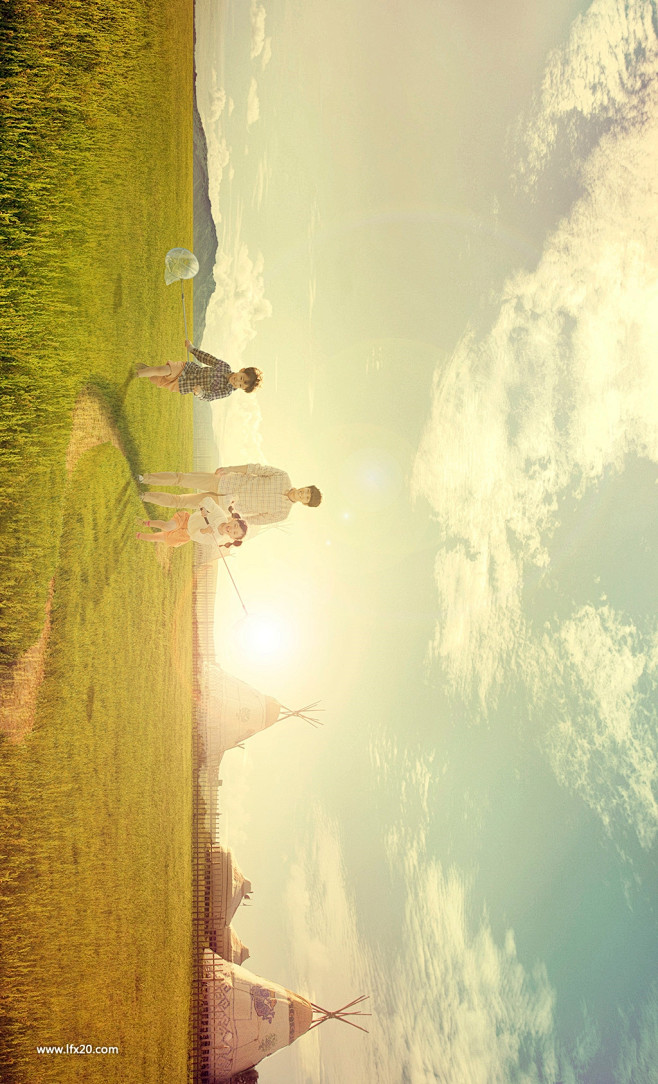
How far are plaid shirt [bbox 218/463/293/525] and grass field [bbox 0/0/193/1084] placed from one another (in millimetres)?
1205

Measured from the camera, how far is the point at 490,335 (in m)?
9.29

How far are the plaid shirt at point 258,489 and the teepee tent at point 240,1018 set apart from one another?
6.36 m

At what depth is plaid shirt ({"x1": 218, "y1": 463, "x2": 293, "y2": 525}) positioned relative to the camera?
7043 millimetres

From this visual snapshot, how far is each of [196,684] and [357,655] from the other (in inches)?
118

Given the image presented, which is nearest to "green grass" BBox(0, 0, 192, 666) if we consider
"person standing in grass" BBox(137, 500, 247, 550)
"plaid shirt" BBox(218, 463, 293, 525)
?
"person standing in grass" BBox(137, 500, 247, 550)

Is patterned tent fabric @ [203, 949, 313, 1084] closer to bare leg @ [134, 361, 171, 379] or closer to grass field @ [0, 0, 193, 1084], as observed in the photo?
grass field @ [0, 0, 193, 1084]

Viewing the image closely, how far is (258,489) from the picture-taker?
7.05 metres

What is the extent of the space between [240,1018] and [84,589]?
23.1 ft

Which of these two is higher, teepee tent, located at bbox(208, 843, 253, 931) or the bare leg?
the bare leg

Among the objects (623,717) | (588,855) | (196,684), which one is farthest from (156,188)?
(588,855)

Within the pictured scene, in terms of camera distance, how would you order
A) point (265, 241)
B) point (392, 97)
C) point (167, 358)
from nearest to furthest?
point (167, 358)
point (392, 97)
point (265, 241)

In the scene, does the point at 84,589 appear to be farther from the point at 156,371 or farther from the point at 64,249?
the point at 64,249

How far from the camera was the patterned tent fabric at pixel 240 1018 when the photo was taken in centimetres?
786

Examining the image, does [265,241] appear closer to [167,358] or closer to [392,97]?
[392,97]
